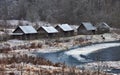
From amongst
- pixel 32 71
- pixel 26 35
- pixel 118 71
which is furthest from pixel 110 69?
pixel 26 35

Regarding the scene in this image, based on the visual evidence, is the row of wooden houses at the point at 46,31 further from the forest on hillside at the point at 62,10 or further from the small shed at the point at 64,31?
the forest on hillside at the point at 62,10

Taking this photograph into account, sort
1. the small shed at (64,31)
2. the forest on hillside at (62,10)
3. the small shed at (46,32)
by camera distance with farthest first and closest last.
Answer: the forest on hillside at (62,10), the small shed at (64,31), the small shed at (46,32)

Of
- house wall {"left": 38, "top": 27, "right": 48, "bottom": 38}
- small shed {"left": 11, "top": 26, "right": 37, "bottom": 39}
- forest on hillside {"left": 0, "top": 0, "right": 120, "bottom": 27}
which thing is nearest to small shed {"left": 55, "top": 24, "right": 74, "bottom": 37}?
house wall {"left": 38, "top": 27, "right": 48, "bottom": 38}

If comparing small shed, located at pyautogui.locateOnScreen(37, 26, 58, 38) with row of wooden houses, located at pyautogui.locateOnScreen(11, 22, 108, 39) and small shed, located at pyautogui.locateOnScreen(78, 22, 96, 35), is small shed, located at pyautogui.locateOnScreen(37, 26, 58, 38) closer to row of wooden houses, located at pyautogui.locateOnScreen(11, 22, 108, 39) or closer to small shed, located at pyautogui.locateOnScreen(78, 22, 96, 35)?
row of wooden houses, located at pyautogui.locateOnScreen(11, 22, 108, 39)

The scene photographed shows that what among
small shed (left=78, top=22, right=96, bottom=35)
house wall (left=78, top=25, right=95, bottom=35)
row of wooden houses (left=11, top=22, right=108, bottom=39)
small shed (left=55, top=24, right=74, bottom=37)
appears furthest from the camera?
small shed (left=78, top=22, right=96, bottom=35)

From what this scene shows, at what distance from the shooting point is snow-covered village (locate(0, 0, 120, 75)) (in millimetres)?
31263

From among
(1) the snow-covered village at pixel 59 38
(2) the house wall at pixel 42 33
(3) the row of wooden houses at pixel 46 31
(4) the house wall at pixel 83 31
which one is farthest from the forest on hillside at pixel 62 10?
(2) the house wall at pixel 42 33

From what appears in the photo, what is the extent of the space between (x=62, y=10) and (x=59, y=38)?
138 ft

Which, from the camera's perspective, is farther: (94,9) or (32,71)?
(94,9)

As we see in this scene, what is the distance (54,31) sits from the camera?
6794 centimetres

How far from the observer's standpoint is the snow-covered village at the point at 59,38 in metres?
31.3

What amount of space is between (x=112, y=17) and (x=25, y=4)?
28498 millimetres

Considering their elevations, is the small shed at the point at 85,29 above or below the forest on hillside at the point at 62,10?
below

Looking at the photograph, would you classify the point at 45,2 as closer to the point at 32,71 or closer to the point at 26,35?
the point at 26,35
